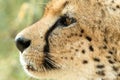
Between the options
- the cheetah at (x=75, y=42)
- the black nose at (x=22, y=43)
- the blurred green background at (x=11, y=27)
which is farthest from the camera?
the blurred green background at (x=11, y=27)

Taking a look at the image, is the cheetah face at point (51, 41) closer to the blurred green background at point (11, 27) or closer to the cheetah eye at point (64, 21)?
the cheetah eye at point (64, 21)

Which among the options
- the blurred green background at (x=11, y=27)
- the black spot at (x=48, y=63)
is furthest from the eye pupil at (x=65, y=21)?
the blurred green background at (x=11, y=27)

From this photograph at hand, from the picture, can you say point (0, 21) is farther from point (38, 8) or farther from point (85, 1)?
point (85, 1)

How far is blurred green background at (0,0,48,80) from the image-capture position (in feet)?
16.6

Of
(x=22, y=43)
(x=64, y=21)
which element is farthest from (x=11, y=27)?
(x=64, y=21)

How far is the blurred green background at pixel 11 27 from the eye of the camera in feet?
16.6

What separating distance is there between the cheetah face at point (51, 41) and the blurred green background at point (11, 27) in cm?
185

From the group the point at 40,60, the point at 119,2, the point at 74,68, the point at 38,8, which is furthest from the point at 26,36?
the point at 38,8

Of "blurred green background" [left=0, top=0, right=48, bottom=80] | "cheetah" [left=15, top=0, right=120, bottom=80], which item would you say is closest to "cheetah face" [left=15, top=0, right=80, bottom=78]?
"cheetah" [left=15, top=0, right=120, bottom=80]

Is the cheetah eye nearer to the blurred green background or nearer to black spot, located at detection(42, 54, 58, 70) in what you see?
black spot, located at detection(42, 54, 58, 70)

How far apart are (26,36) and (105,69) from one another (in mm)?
489

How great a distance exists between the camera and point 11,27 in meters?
5.77

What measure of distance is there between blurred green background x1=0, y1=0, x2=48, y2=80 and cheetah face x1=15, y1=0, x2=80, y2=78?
185cm

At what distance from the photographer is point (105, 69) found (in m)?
2.82
